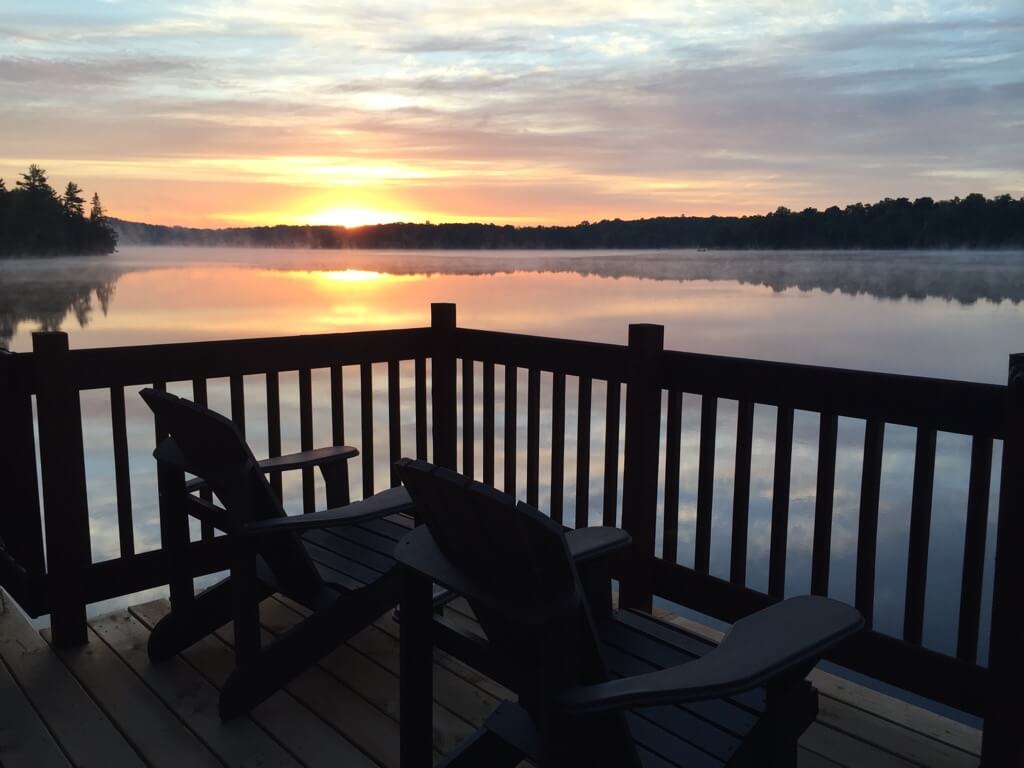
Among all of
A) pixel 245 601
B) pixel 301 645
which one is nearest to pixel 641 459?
pixel 301 645

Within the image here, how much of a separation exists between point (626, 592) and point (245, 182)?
1450 centimetres

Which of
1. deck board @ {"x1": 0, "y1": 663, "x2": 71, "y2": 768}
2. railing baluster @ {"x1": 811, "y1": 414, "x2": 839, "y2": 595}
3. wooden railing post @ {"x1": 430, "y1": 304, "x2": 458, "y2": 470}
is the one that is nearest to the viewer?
deck board @ {"x1": 0, "y1": 663, "x2": 71, "y2": 768}

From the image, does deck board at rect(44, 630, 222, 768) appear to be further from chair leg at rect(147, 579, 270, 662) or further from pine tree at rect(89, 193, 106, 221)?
pine tree at rect(89, 193, 106, 221)

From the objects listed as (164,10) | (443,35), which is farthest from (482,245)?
(164,10)

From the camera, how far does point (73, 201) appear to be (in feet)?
76.1

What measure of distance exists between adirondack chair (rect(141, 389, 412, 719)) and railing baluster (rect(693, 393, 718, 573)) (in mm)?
1146

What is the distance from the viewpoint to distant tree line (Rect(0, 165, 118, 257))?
20.3 m

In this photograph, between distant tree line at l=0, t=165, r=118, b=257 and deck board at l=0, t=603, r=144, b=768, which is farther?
distant tree line at l=0, t=165, r=118, b=257

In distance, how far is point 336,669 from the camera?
273 centimetres

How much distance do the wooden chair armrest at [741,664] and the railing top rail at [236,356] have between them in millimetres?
2394

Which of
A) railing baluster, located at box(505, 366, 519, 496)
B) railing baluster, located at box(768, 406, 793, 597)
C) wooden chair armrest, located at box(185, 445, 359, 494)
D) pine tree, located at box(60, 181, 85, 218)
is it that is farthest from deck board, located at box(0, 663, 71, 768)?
pine tree, located at box(60, 181, 85, 218)

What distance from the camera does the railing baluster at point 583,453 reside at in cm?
324

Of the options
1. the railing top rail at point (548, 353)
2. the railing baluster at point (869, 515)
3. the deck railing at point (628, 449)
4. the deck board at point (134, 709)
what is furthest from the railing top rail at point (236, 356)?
the railing baluster at point (869, 515)

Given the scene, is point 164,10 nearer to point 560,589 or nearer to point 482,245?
point 560,589
